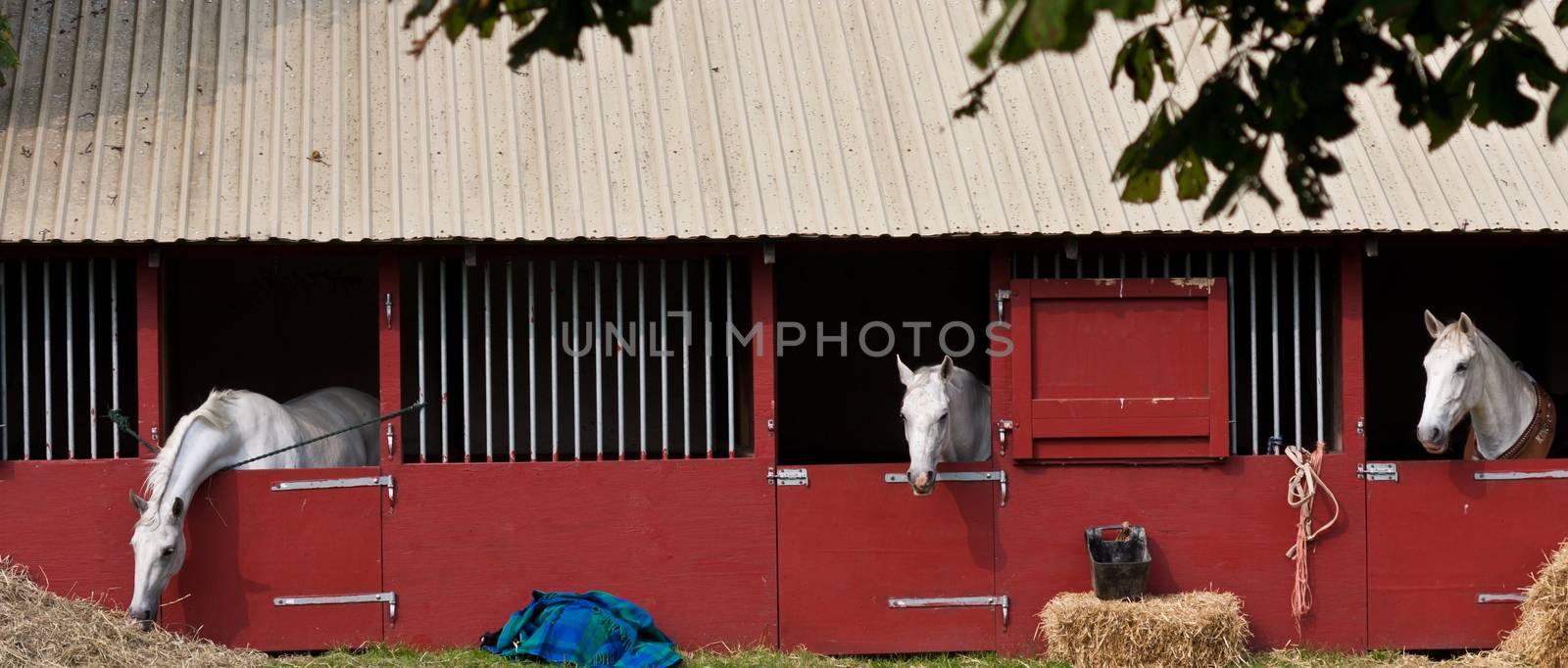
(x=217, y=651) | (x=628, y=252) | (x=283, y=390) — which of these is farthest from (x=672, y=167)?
(x=283, y=390)

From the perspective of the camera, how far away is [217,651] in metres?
5.96

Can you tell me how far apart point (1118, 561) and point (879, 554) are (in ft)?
3.25

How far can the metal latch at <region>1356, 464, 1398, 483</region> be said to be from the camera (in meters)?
6.38

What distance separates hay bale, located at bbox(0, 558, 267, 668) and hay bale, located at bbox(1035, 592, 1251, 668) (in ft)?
10.5

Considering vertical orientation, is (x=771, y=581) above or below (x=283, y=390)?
below

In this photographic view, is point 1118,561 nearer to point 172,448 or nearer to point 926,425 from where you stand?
point 926,425

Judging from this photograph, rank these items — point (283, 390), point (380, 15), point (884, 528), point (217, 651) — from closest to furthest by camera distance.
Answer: point (217, 651) < point (884, 528) < point (380, 15) < point (283, 390)

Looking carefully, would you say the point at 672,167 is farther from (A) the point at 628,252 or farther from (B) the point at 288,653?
(B) the point at 288,653

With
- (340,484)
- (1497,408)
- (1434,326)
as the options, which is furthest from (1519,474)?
(340,484)

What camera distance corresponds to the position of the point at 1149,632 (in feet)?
19.4

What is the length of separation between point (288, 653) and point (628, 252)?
219cm

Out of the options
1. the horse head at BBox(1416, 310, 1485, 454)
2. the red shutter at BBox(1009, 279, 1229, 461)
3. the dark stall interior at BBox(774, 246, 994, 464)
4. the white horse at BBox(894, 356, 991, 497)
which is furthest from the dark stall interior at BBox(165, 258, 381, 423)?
the horse head at BBox(1416, 310, 1485, 454)

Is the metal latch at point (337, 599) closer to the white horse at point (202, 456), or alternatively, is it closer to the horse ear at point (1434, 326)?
the white horse at point (202, 456)

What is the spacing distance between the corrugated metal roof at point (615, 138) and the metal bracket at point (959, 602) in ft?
5.06
